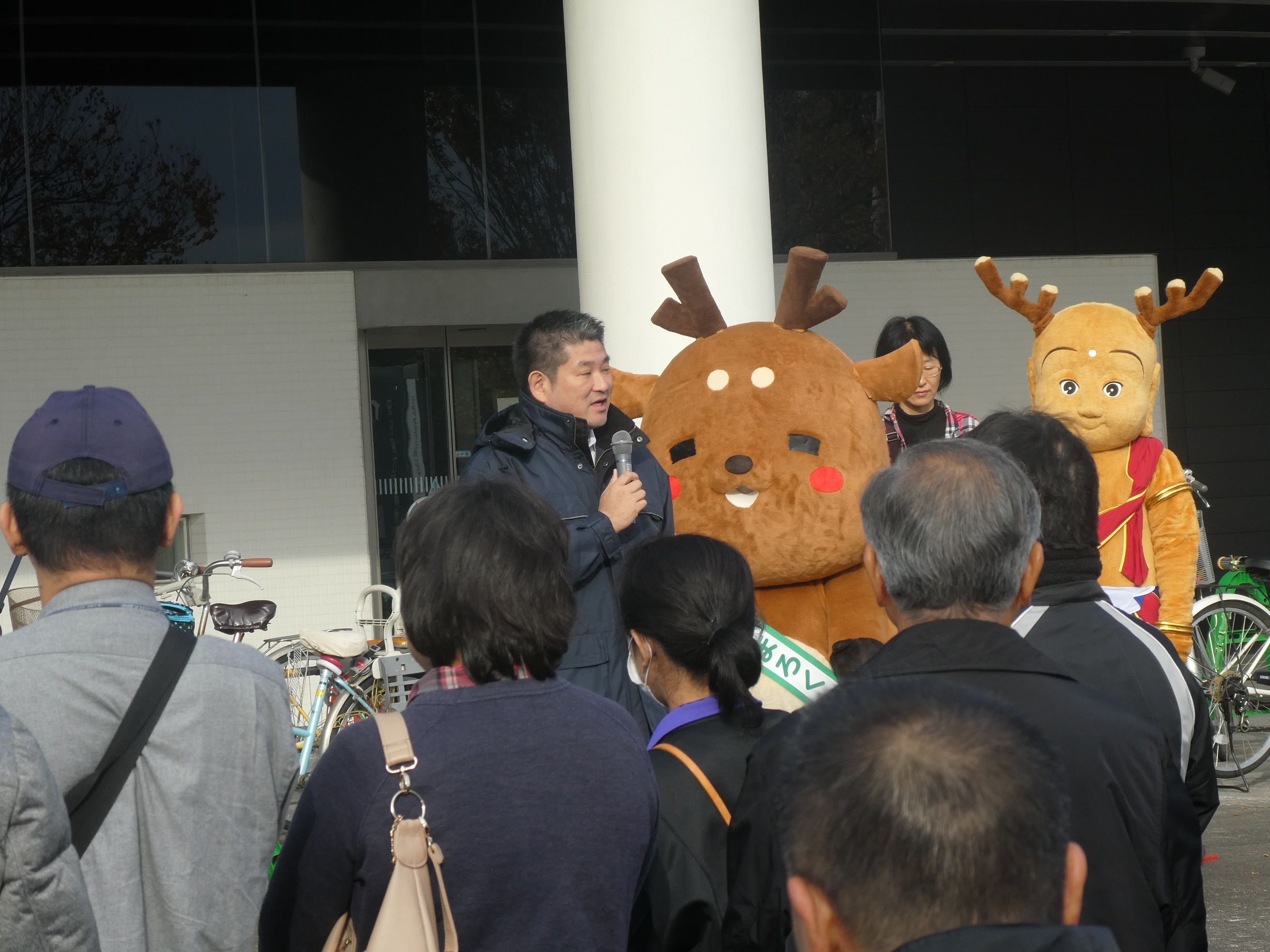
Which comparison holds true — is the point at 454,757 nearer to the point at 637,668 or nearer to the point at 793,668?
the point at 637,668

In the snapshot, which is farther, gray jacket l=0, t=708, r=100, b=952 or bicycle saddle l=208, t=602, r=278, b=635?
bicycle saddle l=208, t=602, r=278, b=635

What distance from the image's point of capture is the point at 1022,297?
501 cm

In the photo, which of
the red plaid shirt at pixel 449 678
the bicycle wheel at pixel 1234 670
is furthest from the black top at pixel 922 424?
the red plaid shirt at pixel 449 678

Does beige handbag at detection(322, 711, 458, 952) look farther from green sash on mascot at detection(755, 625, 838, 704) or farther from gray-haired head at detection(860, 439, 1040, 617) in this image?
green sash on mascot at detection(755, 625, 838, 704)

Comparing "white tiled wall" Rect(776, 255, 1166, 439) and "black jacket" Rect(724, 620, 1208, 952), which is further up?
"white tiled wall" Rect(776, 255, 1166, 439)

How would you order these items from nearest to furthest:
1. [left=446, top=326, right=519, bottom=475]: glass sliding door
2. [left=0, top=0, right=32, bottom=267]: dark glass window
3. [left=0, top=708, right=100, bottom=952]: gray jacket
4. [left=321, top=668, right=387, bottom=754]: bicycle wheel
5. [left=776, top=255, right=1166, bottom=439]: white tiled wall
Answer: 1. [left=0, top=708, right=100, bottom=952]: gray jacket
2. [left=321, top=668, right=387, bottom=754]: bicycle wheel
3. [left=0, top=0, right=32, bottom=267]: dark glass window
4. [left=446, top=326, right=519, bottom=475]: glass sliding door
5. [left=776, top=255, right=1166, bottom=439]: white tiled wall

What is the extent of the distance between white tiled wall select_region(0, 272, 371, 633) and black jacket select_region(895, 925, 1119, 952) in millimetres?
8861

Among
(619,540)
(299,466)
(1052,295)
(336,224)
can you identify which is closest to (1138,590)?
(619,540)

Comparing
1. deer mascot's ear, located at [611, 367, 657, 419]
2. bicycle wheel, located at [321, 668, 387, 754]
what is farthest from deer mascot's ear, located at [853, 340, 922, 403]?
bicycle wheel, located at [321, 668, 387, 754]

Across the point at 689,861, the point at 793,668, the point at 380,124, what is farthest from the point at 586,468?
the point at 380,124

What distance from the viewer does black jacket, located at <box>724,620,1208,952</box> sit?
1735 mm

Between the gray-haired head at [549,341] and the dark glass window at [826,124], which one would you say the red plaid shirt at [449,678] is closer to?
the gray-haired head at [549,341]

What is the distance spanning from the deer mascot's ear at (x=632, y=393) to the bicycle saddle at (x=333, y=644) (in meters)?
3.37

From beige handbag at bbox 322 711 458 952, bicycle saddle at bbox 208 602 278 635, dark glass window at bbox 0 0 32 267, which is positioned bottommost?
bicycle saddle at bbox 208 602 278 635
